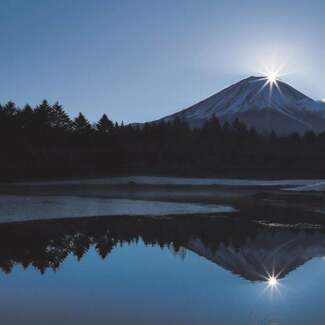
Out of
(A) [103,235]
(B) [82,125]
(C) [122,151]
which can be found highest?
(B) [82,125]

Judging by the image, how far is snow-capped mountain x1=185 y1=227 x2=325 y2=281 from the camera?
51.4 ft

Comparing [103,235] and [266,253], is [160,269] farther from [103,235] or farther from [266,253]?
[103,235]

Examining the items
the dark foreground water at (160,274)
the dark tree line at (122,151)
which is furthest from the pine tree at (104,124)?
the dark foreground water at (160,274)

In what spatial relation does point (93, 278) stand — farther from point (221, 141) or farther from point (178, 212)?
point (221, 141)

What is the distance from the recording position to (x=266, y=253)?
61.0 feet

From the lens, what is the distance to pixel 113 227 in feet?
82.5

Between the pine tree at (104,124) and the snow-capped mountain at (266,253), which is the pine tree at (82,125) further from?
the snow-capped mountain at (266,253)

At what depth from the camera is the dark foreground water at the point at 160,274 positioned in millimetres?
10812

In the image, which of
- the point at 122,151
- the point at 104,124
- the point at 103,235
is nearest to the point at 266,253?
the point at 103,235

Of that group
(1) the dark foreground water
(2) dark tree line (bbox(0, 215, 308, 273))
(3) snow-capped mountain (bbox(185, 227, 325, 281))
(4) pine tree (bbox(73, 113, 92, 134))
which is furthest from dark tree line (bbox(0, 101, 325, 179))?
(3) snow-capped mountain (bbox(185, 227, 325, 281))

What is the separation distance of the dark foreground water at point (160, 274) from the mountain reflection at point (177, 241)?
4 cm

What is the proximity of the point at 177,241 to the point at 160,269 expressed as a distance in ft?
18.0

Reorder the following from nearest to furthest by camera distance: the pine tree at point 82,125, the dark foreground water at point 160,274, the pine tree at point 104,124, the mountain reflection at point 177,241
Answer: the dark foreground water at point 160,274, the mountain reflection at point 177,241, the pine tree at point 82,125, the pine tree at point 104,124

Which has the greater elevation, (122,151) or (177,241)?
(122,151)
